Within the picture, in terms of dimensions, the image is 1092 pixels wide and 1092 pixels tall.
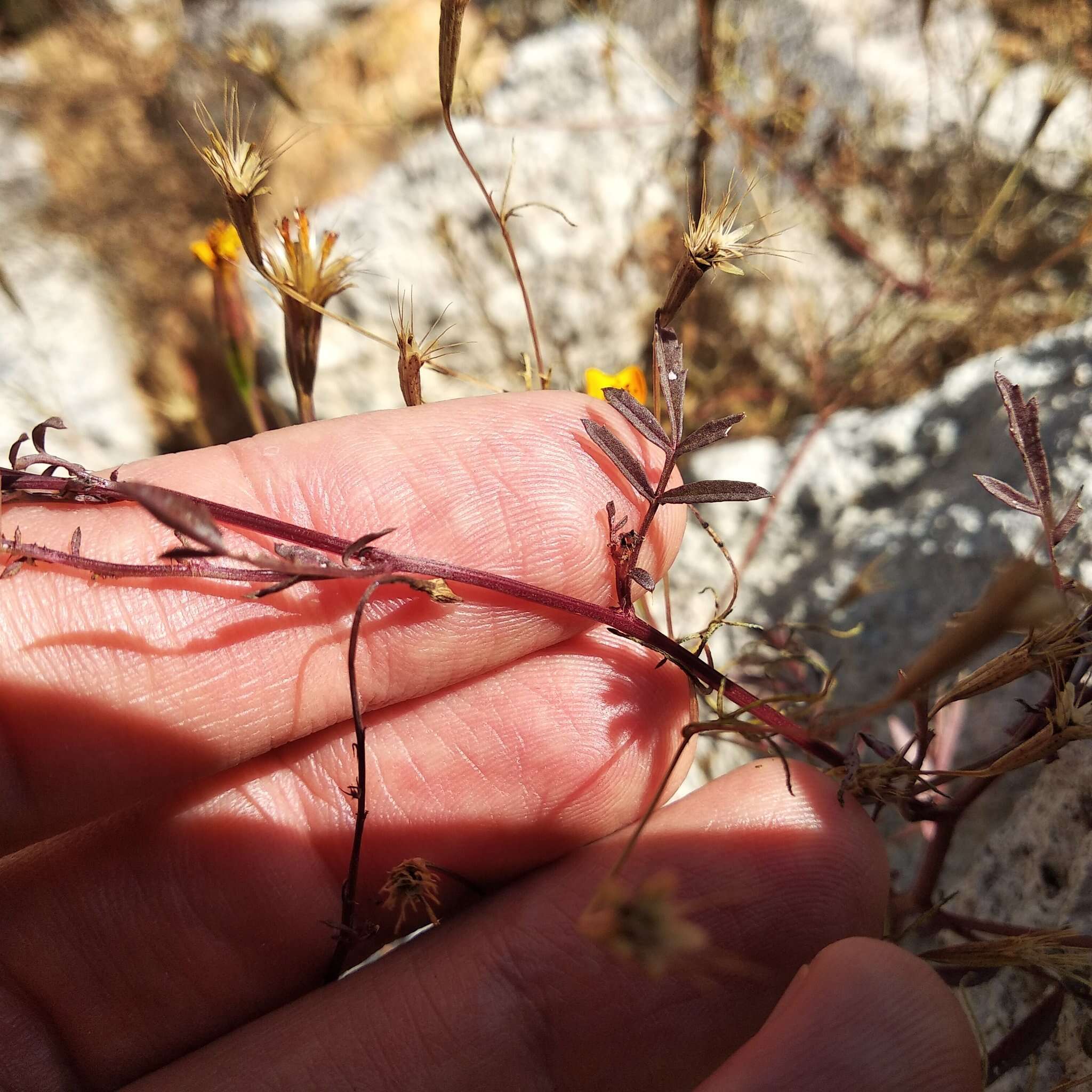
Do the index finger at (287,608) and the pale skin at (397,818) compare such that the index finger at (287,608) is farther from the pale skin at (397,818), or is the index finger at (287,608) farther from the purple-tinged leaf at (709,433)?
the purple-tinged leaf at (709,433)

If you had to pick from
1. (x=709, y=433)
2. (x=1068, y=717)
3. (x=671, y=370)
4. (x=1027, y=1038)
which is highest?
(x=671, y=370)

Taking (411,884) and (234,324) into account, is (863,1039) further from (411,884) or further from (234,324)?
(234,324)

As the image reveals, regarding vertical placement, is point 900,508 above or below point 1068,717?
above

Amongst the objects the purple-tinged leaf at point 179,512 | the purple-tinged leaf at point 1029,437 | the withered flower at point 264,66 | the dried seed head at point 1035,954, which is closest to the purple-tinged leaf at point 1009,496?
the purple-tinged leaf at point 1029,437

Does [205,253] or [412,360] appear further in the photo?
[205,253]

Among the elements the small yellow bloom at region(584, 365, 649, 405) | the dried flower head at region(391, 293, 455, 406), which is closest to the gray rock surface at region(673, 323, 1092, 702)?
the small yellow bloom at region(584, 365, 649, 405)

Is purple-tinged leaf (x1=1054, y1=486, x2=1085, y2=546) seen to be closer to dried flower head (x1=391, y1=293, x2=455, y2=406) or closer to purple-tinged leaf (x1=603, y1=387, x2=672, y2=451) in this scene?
purple-tinged leaf (x1=603, y1=387, x2=672, y2=451)

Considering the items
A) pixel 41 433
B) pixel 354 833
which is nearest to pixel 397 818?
pixel 354 833
